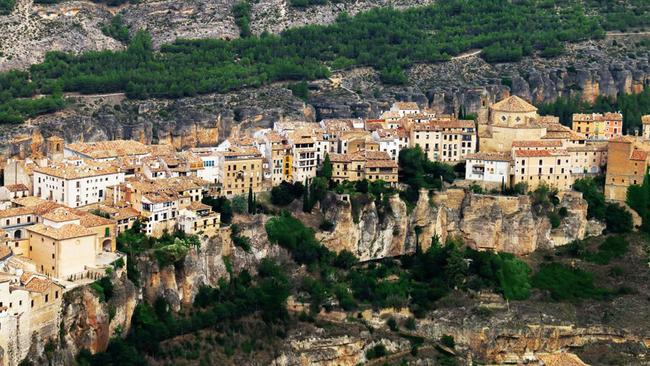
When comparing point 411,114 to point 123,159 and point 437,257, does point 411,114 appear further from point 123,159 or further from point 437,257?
point 123,159

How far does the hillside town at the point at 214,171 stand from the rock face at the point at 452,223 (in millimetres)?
1298

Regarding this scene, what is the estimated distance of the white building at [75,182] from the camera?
60875 millimetres

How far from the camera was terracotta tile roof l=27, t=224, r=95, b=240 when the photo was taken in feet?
177

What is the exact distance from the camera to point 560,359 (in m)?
59.2

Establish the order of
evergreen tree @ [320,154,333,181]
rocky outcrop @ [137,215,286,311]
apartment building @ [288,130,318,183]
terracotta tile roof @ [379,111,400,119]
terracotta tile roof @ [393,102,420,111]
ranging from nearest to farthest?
rocky outcrop @ [137,215,286,311] < evergreen tree @ [320,154,333,181] < apartment building @ [288,130,318,183] < terracotta tile roof @ [379,111,400,119] < terracotta tile roof @ [393,102,420,111]

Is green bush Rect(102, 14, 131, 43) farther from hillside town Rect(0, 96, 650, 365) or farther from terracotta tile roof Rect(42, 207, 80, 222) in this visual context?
terracotta tile roof Rect(42, 207, 80, 222)

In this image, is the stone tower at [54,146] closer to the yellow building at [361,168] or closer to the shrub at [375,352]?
the yellow building at [361,168]

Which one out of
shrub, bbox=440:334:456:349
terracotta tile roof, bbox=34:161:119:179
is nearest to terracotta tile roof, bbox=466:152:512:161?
shrub, bbox=440:334:456:349

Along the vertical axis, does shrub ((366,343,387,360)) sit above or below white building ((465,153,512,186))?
below

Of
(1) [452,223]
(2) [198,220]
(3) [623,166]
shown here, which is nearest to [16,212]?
(2) [198,220]

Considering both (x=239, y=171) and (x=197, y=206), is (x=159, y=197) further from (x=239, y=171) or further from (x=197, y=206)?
(x=239, y=171)

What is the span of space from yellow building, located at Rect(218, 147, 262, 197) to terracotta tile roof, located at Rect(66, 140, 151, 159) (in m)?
3.75

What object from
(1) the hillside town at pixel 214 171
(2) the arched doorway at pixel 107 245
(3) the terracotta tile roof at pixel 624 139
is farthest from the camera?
(3) the terracotta tile roof at pixel 624 139

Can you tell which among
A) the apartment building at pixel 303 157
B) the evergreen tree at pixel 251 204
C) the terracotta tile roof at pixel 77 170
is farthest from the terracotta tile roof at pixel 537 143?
the terracotta tile roof at pixel 77 170
